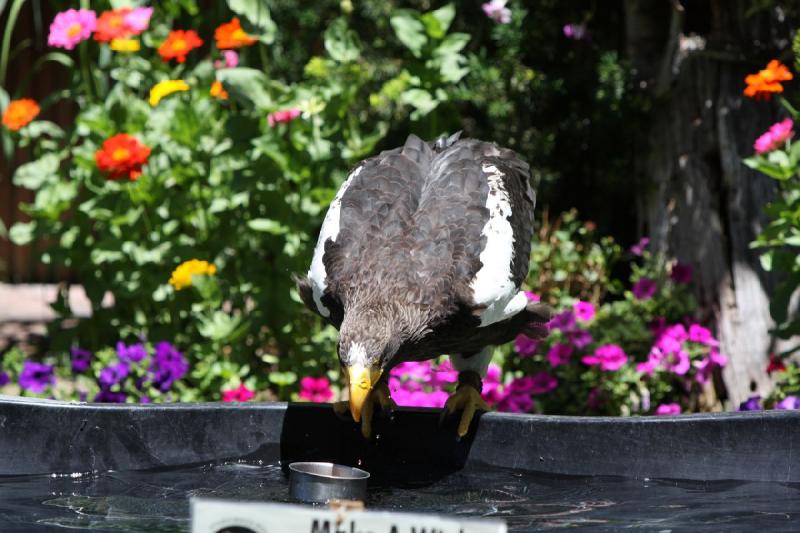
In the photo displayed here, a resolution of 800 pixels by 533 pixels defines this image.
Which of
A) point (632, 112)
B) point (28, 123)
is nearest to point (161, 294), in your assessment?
point (28, 123)

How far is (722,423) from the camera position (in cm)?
279

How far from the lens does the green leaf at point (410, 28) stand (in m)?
4.66

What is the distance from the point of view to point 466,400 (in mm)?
3477

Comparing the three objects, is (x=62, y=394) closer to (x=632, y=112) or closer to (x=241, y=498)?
(x=241, y=498)

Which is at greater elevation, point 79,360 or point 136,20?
point 136,20

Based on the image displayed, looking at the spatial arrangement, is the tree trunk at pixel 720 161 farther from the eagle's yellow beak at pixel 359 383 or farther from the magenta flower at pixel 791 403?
the eagle's yellow beak at pixel 359 383

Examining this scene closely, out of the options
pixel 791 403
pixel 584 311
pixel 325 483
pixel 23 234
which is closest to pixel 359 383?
pixel 325 483

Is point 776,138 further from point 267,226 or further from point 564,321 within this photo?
point 267,226

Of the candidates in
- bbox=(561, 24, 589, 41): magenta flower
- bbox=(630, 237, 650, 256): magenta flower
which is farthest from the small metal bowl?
bbox=(561, 24, 589, 41): magenta flower

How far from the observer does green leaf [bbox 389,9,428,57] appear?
466 cm

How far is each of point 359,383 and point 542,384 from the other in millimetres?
1929

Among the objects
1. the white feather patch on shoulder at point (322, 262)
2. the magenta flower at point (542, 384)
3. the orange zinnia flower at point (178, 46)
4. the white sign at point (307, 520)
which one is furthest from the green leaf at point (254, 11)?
the white sign at point (307, 520)

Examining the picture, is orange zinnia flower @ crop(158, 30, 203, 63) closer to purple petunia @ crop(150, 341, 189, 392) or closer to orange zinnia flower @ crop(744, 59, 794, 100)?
purple petunia @ crop(150, 341, 189, 392)

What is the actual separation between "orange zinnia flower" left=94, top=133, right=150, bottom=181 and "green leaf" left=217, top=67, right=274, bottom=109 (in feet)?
1.57
